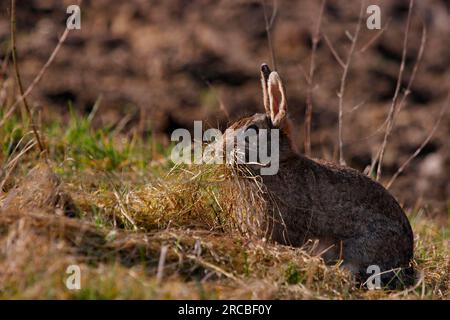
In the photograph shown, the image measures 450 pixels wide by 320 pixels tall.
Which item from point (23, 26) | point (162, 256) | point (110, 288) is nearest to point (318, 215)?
point (162, 256)

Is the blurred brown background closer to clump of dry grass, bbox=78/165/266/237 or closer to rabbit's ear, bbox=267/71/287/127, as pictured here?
clump of dry grass, bbox=78/165/266/237

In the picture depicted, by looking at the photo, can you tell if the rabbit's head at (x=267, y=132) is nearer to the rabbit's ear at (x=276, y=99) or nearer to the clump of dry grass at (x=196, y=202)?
the rabbit's ear at (x=276, y=99)

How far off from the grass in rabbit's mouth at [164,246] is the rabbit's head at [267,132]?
6.6 inches

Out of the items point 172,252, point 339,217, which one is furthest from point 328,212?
point 172,252

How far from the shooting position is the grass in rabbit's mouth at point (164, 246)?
4082mm

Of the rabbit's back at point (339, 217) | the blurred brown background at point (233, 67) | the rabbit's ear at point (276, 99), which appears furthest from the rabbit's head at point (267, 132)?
the blurred brown background at point (233, 67)

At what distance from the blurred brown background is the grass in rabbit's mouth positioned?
3.59m

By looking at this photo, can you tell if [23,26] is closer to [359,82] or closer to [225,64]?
[225,64]

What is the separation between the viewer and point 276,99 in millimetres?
5230

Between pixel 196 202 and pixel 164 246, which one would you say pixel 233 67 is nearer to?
pixel 196 202

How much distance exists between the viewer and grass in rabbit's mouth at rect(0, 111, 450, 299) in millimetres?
4082

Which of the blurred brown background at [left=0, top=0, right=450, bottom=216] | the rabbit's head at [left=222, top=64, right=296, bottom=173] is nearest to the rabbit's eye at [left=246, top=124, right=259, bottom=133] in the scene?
the rabbit's head at [left=222, top=64, right=296, bottom=173]

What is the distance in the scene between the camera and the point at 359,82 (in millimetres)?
10734

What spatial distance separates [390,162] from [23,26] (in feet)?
15.7
